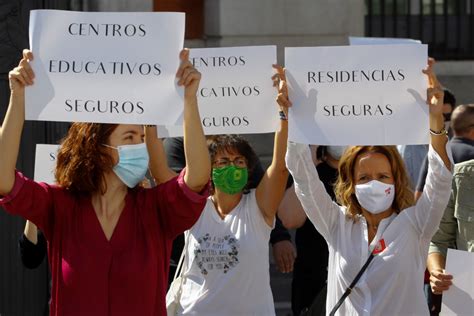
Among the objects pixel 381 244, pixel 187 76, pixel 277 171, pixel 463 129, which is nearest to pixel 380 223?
pixel 381 244

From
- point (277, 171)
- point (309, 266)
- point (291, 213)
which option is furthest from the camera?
point (309, 266)

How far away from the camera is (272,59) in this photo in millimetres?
5508

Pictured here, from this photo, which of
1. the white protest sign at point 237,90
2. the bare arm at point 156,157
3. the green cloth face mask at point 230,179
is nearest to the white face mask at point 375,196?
the white protest sign at point 237,90

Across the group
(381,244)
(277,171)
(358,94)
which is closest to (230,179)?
(277,171)

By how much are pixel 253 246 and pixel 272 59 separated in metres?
0.80

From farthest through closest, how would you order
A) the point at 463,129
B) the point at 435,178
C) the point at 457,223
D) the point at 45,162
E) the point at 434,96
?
the point at 463,129 < the point at 45,162 < the point at 457,223 < the point at 434,96 < the point at 435,178

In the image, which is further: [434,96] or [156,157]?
[156,157]

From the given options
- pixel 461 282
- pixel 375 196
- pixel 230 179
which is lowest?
pixel 461 282

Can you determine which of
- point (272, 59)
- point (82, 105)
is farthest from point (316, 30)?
point (82, 105)

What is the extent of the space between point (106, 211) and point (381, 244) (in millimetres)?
1238

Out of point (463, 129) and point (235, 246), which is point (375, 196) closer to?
point (235, 246)

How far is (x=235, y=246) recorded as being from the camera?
5.48 metres

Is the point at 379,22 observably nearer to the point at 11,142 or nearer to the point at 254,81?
the point at 254,81

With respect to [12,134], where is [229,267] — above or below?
below
